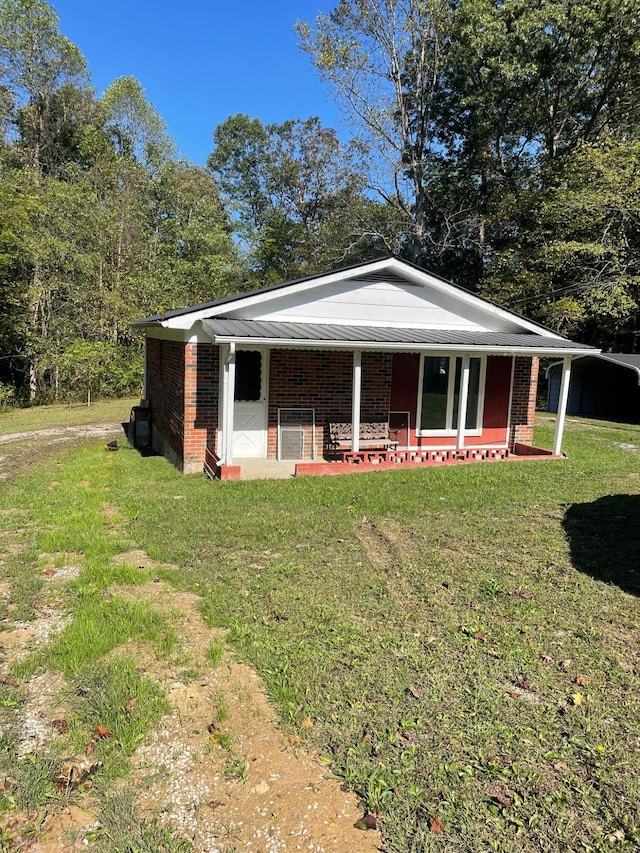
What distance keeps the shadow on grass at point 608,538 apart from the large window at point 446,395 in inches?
161

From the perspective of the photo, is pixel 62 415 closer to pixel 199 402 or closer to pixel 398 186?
pixel 199 402

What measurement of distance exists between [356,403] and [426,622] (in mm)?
5953

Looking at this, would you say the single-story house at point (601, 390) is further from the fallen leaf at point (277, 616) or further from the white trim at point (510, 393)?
the fallen leaf at point (277, 616)

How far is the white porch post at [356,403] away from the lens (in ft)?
32.7

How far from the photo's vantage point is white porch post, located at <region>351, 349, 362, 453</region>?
9969 millimetres

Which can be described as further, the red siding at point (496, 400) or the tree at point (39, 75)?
the tree at point (39, 75)

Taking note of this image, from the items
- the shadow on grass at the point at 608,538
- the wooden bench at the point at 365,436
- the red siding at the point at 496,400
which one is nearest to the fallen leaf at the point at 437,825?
the shadow on grass at the point at 608,538

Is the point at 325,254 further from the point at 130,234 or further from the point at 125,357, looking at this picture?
the point at 125,357

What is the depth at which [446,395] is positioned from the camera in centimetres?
1186

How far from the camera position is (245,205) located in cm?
Result: 4062

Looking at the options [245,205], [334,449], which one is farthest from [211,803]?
[245,205]

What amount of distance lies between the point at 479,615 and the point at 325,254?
29.1 m

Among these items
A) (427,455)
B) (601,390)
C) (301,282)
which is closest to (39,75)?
(301,282)

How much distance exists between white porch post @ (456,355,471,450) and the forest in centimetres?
1356
